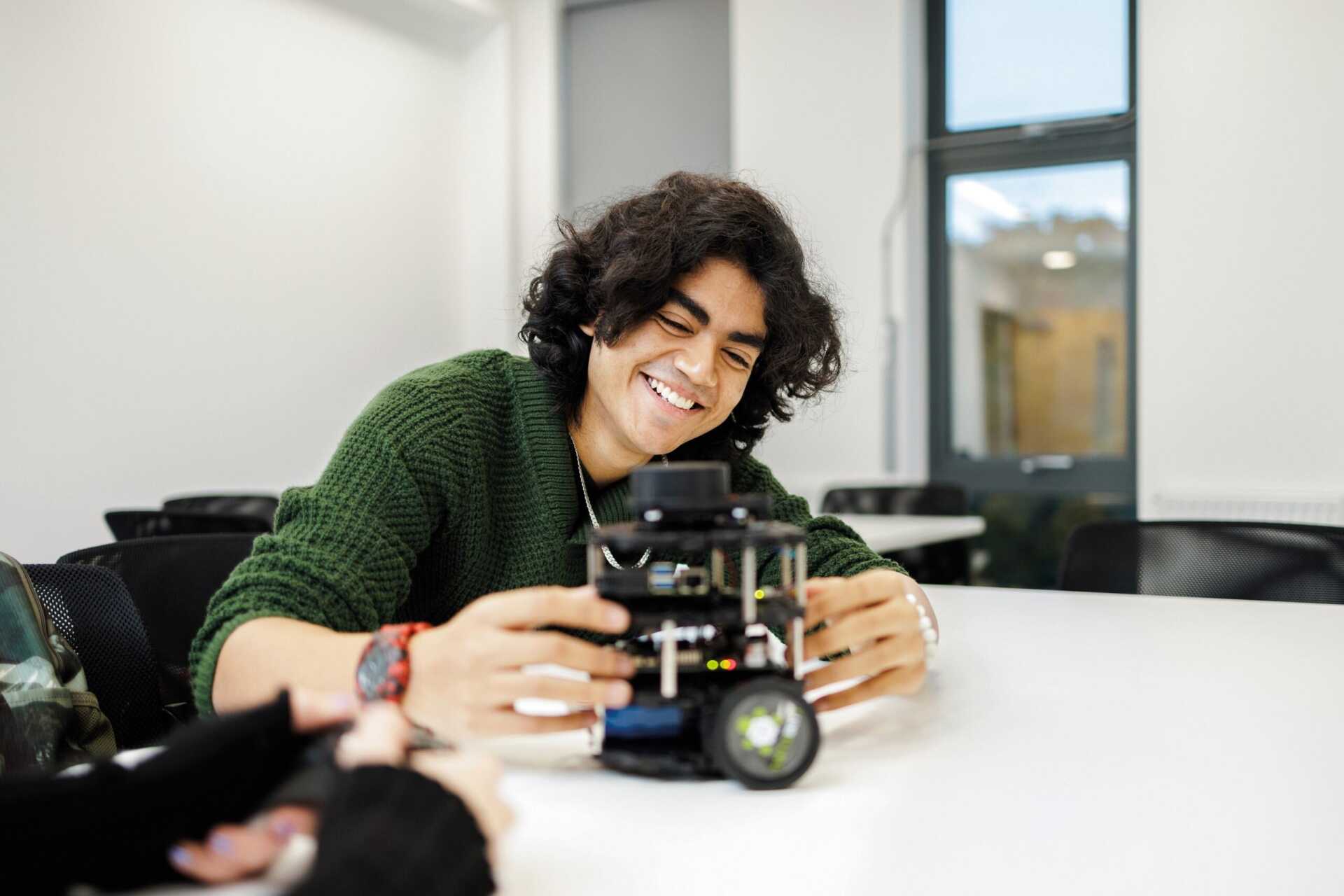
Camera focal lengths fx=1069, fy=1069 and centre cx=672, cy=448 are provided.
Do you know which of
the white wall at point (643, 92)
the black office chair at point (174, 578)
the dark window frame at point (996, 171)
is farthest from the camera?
the white wall at point (643, 92)

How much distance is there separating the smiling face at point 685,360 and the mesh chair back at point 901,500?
2417 millimetres

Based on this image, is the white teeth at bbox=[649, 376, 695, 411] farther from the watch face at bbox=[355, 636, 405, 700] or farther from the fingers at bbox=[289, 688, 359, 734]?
the fingers at bbox=[289, 688, 359, 734]

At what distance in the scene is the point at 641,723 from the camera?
75cm

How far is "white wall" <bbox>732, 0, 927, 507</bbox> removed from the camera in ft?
15.3

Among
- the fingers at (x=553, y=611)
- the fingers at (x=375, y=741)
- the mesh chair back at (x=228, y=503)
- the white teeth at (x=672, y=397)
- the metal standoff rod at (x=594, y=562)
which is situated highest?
the white teeth at (x=672, y=397)

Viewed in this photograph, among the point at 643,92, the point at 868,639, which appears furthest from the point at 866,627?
the point at 643,92

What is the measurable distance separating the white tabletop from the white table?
161 cm

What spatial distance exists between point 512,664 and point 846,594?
28 centimetres

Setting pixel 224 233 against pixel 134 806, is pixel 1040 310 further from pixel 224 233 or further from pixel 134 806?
pixel 134 806

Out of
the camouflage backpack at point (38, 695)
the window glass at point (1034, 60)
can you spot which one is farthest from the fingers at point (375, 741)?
the window glass at point (1034, 60)

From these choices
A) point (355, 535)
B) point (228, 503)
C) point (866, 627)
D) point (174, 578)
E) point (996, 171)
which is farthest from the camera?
point (996, 171)

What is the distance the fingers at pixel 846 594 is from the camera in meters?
0.81

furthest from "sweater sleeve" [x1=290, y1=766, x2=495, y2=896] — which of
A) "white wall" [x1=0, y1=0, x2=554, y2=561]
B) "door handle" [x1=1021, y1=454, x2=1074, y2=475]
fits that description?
"door handle" [x1=1021, y1=454, x2=1074, y2=475]

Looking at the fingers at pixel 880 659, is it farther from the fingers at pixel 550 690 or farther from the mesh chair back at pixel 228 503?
the mesh chair back at pixel 228 503
